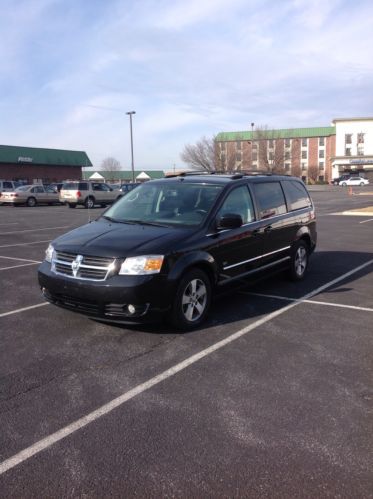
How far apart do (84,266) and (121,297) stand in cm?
57

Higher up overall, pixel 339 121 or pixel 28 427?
pixel 339 121

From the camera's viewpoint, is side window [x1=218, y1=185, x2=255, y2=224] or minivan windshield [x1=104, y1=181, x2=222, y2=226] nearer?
minivan windshield [x1=104, y1=181, x2=222, y2=226]

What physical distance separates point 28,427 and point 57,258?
7.48ft

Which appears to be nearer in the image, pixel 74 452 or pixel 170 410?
pixel 74 452

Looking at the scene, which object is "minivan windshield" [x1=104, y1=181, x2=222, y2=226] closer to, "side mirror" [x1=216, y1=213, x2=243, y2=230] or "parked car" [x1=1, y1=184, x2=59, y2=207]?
"side mirror" [x1=216, y1=213, x2=243, y2=230]

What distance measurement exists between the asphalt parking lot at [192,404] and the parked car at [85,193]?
24.0 meters

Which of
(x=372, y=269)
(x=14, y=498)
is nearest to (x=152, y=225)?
(x=14, y=498)

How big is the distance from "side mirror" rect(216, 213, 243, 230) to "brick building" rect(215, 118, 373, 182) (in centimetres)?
6983

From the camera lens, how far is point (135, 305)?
15.2 ft

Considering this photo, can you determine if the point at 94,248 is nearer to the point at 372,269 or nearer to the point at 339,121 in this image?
the point at 372,269

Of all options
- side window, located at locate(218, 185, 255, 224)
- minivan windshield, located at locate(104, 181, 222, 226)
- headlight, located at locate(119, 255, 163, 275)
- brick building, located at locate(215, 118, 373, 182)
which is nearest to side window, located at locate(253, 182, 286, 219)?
side window, located at locate(218, 185, 255, 224)

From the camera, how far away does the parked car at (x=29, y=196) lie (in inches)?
1261

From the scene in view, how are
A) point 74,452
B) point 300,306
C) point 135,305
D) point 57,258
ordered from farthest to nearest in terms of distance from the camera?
point 300,306, point 57,258, point 135,305, point 74,452

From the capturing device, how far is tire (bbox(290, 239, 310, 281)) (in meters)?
7.46
